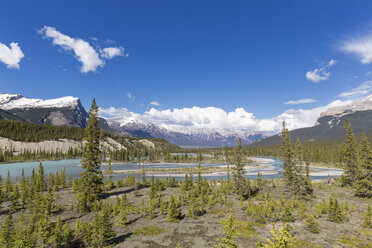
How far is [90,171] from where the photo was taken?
32.1 meters

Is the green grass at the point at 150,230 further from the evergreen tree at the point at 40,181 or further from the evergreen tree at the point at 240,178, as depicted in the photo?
the evergreen tree at the point at 40,181

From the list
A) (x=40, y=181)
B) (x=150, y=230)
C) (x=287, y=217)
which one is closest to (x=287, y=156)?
(x=287, y=217)

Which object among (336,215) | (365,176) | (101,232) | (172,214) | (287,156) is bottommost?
(336,215)

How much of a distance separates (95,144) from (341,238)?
34.5 meters

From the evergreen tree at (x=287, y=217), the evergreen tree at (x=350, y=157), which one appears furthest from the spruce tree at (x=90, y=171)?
the evergreen tree at (x=350, y=157)

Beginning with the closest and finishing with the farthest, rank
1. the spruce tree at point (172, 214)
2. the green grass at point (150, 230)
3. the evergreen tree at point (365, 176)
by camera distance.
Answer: the green grass at point (150, 230) → the spruce tree at point (172, 214) → the evergreen tree at point (365, 176)

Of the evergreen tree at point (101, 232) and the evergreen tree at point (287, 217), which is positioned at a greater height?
the evergreen tree at point (101, 232)

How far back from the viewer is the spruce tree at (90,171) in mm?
29969

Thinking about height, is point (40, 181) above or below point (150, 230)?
above

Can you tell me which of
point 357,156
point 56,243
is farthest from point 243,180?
point 56,243

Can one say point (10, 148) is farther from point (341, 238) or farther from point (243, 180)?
point (341, 238)

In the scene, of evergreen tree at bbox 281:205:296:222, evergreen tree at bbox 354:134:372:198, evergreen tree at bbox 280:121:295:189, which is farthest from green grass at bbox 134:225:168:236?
evergreen tree at bbox 354:134:372:198

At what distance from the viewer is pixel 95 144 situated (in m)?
33.2

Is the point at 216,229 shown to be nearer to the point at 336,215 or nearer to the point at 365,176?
the point at 336,215
